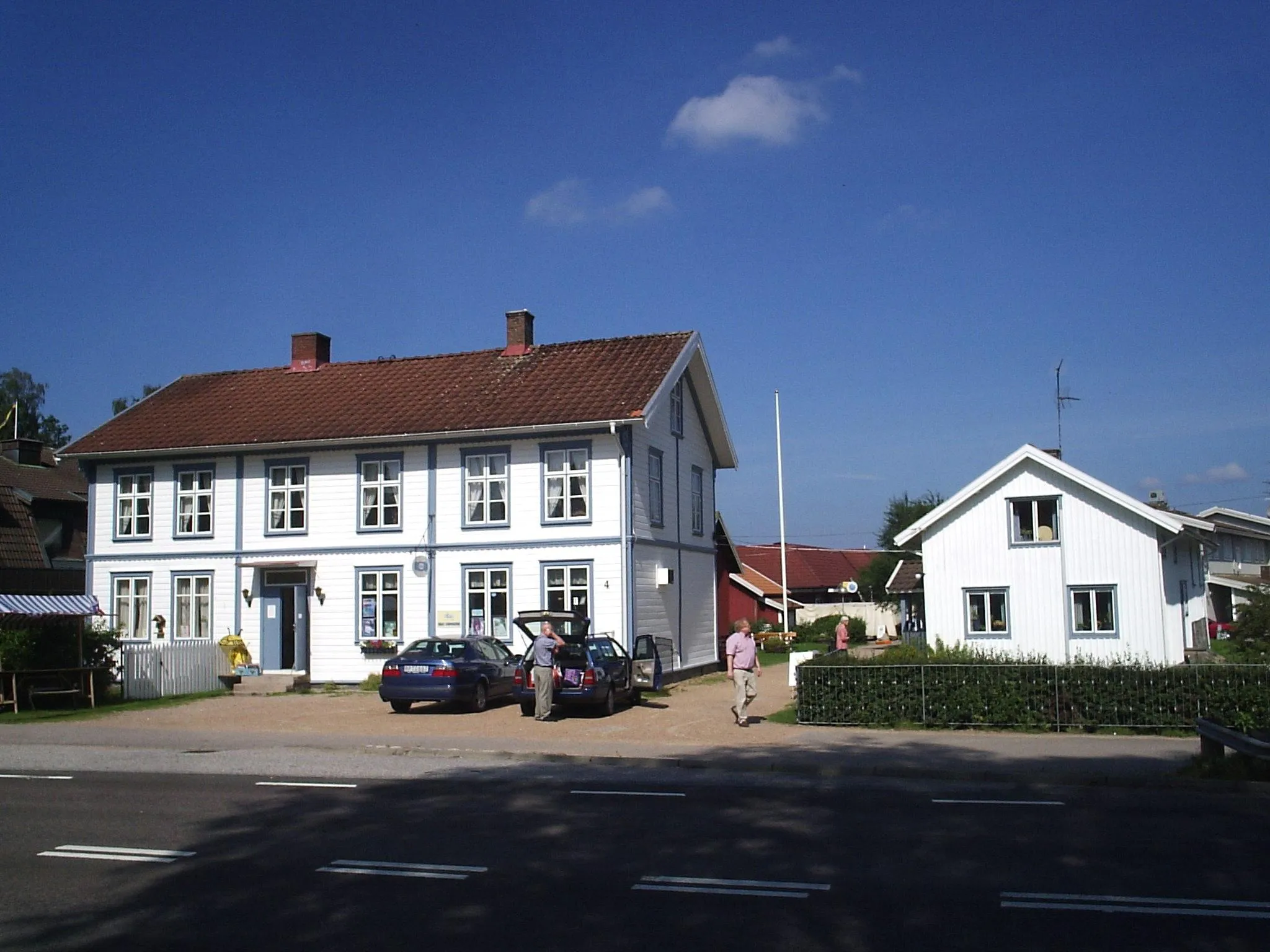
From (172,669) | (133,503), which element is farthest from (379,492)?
(133,503)

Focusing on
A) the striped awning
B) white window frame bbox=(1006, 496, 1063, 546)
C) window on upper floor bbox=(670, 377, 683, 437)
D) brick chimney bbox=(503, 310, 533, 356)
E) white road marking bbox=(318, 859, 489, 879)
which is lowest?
white road marking bbox=(318, 859, 489, 879)

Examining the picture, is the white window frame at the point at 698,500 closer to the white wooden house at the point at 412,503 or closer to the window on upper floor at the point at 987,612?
the white wooden house at the point at 412,503

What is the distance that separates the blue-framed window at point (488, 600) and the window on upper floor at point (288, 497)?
15.5ft

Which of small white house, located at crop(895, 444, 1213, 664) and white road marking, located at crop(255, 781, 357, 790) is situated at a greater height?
small white house, located at crop(895, 444, 1213, 664)

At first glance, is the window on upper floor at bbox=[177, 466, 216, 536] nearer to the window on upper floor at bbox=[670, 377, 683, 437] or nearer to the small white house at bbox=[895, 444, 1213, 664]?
the window on upper floor at bbox=[670, 377, 683, 437]

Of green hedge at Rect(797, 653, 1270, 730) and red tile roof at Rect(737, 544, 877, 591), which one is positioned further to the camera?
red tile roof at Rect(737, 544, 877, 591)

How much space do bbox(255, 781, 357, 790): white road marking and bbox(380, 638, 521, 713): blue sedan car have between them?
762 cm

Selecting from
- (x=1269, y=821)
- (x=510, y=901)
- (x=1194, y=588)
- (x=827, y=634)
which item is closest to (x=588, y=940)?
(x=510, y=901)

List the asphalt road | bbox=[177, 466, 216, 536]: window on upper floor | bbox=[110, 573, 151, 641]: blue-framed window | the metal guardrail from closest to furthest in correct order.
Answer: the asphalt road → the metal guardrail → bbox=[177, 466, 216, 536]: window on upper floor → bbox=[110, 573, 151, 641]: blue-framed window

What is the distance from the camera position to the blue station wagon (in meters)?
20.8

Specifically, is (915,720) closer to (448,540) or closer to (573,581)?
(573,581)

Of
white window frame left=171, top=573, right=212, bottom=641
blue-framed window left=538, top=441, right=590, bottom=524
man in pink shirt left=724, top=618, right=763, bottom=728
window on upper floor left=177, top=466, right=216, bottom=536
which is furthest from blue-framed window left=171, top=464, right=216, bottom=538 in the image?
man in pink shirt left=724, top=618, right=763, bottom=728

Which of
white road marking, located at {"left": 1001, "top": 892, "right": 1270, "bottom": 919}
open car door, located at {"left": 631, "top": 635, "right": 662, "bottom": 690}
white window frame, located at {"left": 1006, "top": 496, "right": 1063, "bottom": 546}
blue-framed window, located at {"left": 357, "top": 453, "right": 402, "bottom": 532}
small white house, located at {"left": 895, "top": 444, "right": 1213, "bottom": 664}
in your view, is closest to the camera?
white road marking, located at {"left": 1001, "top": 892, "right": 1270, "bottom": 919}

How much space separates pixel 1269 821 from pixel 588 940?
734 centimetres
